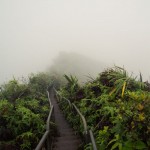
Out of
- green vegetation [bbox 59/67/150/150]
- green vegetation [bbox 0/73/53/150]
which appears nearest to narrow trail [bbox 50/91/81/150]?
green vegetation [bbox 59/67/150/150]

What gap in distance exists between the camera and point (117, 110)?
565 centimetres

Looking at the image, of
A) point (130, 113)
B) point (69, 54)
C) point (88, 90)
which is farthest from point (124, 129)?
point (69, 54)

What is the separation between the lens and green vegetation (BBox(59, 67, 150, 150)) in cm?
457

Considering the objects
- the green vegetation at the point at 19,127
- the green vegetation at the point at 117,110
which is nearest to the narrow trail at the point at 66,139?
the green vegetation at the point at 117,110

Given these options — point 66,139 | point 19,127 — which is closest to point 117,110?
point 19,127

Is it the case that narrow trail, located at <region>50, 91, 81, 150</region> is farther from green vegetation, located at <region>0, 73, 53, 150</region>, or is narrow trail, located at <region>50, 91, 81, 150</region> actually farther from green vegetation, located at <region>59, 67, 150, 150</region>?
green vegetation, located at <region>0, 73, 53, 150</region>

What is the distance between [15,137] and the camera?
7.46m

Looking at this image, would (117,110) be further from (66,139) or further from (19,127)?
(66,139)

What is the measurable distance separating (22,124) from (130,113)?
4.02m

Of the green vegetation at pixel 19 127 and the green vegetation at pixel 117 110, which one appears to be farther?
the green vegetation at pixel 19 127

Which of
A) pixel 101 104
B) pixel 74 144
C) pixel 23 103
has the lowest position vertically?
pixel 74 144

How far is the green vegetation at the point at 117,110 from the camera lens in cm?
457

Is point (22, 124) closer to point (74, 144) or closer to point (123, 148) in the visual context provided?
point (74, 144)

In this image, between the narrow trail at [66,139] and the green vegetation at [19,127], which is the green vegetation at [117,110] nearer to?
the narrow trail at [66,139]
